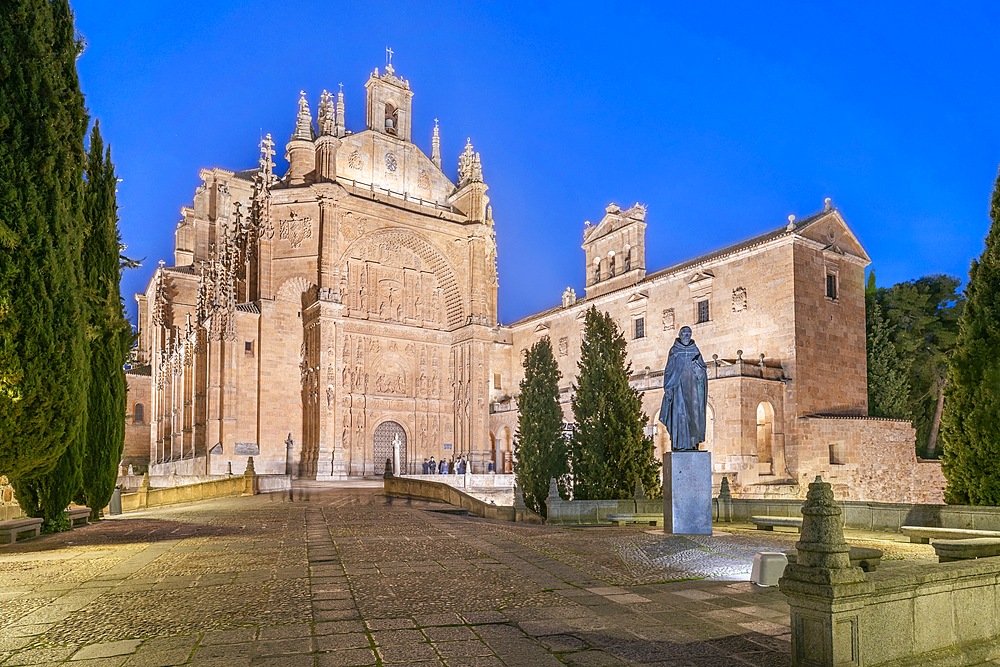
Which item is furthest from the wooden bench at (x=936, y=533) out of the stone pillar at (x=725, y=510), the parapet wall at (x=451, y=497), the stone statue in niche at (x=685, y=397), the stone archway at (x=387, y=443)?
the stone archway at (x=387, y=443)

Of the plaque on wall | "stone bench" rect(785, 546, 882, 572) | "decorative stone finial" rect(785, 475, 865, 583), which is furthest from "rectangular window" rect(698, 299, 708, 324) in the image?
"decorative stone finial" rect(785, 475, 865, 583)

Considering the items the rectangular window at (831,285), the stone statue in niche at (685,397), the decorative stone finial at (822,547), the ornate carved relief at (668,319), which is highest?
the rectangular window at (831,285)

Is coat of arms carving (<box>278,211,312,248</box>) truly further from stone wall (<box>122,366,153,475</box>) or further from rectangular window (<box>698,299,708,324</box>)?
stone wall (<box>122,366,153,475</box>)

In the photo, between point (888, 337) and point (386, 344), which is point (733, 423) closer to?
point (888, 337)

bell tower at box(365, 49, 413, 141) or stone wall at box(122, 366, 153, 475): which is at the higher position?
bell tower at box(365, 49, 413, 141)

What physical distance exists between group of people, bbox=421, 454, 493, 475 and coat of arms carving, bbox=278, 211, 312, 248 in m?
13.4

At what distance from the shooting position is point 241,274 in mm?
34562

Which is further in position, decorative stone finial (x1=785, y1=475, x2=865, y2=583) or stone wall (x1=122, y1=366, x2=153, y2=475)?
stone wall (x1=122, y1=366, x2=153, y2=475)

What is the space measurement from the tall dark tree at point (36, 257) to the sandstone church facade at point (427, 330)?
2164 cm

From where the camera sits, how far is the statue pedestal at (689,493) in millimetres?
11227

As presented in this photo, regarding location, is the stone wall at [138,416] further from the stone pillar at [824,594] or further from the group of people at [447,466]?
the stone pillar at [824,594]

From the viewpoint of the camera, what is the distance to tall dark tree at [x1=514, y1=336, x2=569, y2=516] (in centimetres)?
1845

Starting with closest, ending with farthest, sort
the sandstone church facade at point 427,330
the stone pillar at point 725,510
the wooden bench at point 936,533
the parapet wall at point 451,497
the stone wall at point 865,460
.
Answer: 1. the wooden bench at point 936,533
2. the stone pillar at point 725,510
3. the parapet wall at point 451,497
4. the stone wall at point 865,460
5. the sandstone church facade at point 427,330

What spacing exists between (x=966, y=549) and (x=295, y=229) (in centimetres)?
3269
